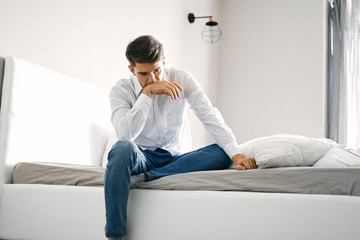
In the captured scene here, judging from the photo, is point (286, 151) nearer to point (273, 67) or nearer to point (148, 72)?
point (148, 72)

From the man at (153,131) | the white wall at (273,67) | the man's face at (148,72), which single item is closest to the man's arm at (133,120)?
the man at (153,131)

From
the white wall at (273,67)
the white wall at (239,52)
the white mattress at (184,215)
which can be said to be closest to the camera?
the white mattress at (184,215)

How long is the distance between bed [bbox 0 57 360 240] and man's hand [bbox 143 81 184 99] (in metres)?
0.36

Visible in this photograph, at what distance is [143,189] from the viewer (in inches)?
60.6

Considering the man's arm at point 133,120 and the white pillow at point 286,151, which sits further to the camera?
the man's arm at point 133,120

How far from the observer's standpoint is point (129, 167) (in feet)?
4.66

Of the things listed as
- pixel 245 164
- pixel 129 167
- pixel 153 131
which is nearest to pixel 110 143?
pixel 153 131

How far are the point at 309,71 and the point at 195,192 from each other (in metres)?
2.72

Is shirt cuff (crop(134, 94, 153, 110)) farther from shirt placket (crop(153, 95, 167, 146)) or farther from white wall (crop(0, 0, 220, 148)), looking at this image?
white wall (crop(0, 0, 220, 148))

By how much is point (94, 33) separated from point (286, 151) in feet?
5.01

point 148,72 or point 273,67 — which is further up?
point 273,67

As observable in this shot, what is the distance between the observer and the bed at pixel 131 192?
1276mm

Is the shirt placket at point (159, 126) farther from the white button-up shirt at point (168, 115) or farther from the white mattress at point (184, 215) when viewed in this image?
the white mattress at point (184, 215)

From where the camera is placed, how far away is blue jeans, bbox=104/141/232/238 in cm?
137
